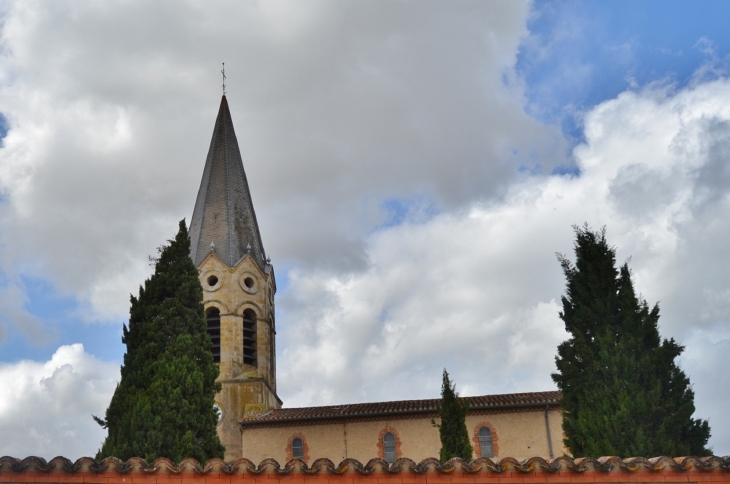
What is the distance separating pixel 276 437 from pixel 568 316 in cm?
1487

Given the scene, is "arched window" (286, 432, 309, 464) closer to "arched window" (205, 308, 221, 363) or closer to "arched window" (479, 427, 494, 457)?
"arched window" (205, 308, 221, 363)

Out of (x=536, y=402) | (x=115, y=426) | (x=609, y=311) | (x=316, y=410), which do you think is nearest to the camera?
(x=609, y=311)

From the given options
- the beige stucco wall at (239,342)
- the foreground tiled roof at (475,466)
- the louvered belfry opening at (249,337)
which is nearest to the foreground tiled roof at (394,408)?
the beige stucco wall at (239,342)

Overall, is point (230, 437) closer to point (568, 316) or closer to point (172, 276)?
point (172, 276)

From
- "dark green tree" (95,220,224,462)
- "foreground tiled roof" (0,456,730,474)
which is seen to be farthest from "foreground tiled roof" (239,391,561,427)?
"foreground tiled roof" (0,456,730,474)

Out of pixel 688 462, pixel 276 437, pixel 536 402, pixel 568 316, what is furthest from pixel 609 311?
pixel 276 437

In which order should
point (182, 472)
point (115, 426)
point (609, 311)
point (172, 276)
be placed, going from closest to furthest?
point (182, 472) < point (609, 311) < point (115, 426) < point (172, 276)

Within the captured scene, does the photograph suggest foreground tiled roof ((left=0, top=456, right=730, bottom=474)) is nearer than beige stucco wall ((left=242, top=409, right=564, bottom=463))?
Yes

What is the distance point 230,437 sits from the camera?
31.8m

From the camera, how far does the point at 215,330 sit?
113 feet

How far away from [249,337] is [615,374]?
69.6ft

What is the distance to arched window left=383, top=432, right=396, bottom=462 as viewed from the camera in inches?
1124

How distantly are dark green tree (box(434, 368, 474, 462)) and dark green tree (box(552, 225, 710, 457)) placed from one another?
4.14 m

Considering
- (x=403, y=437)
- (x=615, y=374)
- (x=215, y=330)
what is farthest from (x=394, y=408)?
(x=615, y=374)
